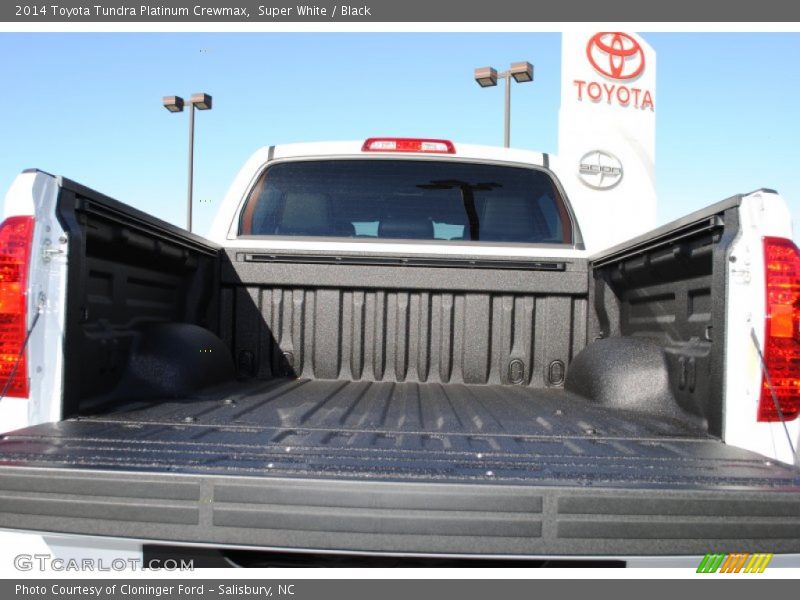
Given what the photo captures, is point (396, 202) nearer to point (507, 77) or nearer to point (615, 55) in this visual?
point (507, 77)

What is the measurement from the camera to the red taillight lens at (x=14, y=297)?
218 cm

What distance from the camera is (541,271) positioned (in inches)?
145

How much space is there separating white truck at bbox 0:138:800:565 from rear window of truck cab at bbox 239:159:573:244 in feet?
0.04

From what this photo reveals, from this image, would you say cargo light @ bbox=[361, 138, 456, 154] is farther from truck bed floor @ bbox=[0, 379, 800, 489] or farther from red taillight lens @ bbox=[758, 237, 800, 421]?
red taillight lens @ bbox=[758, 237, 800, 421]

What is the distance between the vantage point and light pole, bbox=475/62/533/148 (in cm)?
1412

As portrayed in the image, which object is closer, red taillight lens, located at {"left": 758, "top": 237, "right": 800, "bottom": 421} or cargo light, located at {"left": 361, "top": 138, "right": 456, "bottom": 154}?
red taillight lens, located at {"left": 758, "top": 237, "right": 800, "bottom": 421}

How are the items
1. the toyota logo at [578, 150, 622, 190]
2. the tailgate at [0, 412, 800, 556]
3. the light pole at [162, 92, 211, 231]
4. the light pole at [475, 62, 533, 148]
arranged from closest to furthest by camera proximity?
the tailgate at [0, 412, 800, 556], the light pole at [475, 62, 533, 148], the toyota logo at [578, 150, 622, 190], the light pole at [162, 92, 211, 231]

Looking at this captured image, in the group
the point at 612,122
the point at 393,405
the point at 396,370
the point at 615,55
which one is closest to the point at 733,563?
the point at 393,405

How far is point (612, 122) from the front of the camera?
17266mm

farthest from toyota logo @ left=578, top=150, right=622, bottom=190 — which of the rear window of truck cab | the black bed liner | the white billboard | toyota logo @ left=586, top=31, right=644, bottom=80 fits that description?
the black bed liner

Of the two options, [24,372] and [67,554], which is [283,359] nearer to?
[24,372]

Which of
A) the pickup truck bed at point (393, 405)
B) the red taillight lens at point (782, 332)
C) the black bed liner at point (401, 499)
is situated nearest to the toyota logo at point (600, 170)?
the pickup truck bed at point (393, 405)

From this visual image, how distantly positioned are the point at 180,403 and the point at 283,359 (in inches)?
37.8

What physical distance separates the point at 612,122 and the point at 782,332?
16.5m
